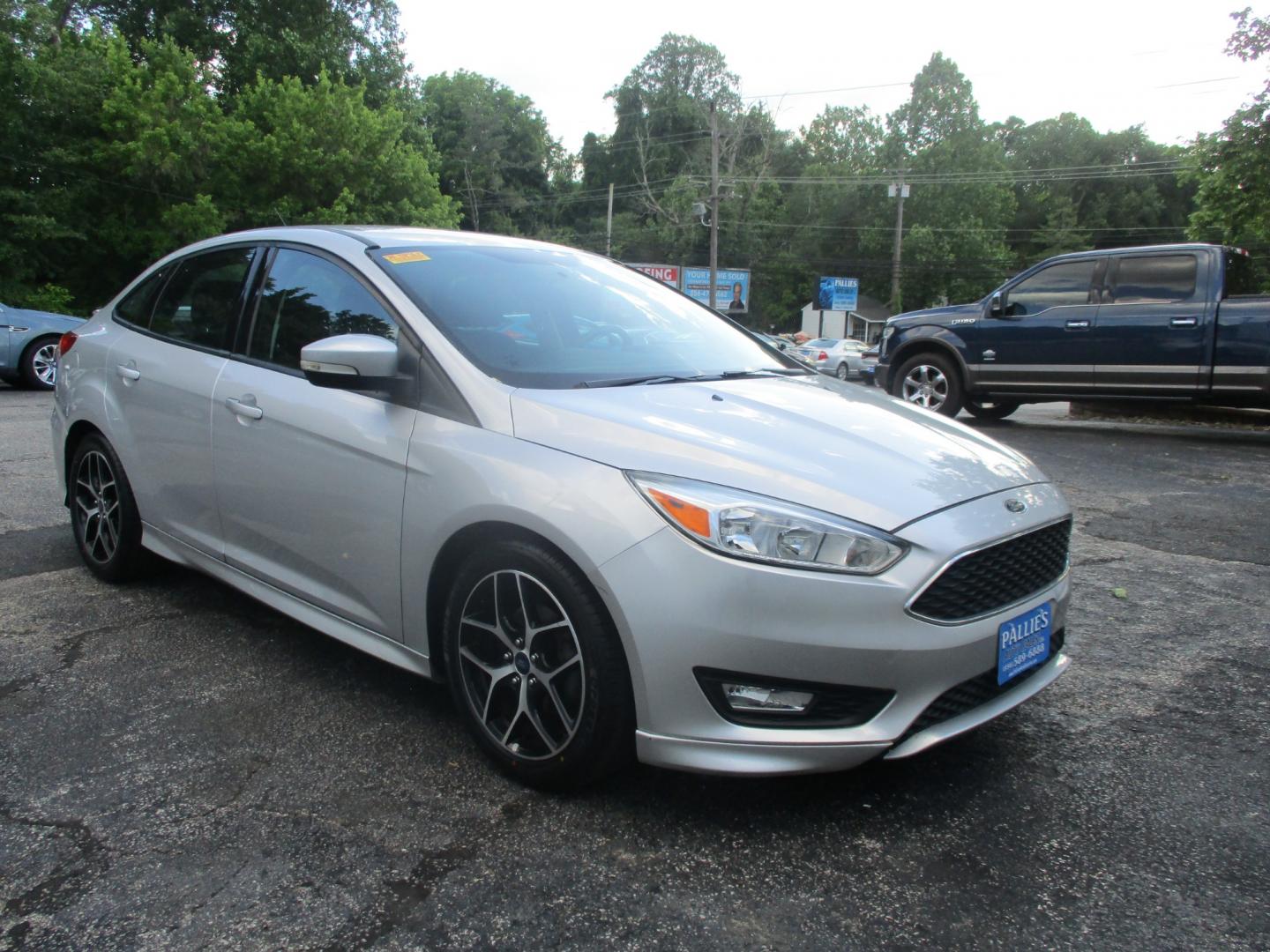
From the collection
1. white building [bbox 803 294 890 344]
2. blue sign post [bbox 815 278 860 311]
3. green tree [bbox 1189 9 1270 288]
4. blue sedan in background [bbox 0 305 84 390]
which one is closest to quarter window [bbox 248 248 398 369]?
blue sedan in background [bbox 0 305 84 390]

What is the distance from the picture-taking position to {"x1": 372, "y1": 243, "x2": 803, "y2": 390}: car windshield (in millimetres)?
2985

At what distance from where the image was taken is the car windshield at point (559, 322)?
2985 mm

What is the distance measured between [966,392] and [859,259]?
6600 cm

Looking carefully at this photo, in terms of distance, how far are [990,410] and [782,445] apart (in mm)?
9694

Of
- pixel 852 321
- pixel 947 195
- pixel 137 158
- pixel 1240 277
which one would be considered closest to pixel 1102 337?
pixel 1240 277

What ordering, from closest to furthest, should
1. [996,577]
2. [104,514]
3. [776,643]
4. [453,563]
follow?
1. [776,643]
2. [996,577]
3. [453,563]
4. [104,514]

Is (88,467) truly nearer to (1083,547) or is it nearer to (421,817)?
(421,817)

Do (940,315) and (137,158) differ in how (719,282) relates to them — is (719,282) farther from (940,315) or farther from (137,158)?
(940,315)

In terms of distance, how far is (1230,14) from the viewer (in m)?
16.6

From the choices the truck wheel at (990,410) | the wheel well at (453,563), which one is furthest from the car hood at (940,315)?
the wheel well at (453,563)

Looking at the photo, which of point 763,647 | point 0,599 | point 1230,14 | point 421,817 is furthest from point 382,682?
point 1230,14

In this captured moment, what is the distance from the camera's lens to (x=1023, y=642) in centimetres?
257

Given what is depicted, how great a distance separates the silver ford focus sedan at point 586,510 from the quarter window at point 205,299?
2 centimetres

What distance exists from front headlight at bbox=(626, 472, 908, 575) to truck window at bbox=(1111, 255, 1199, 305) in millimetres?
8539
